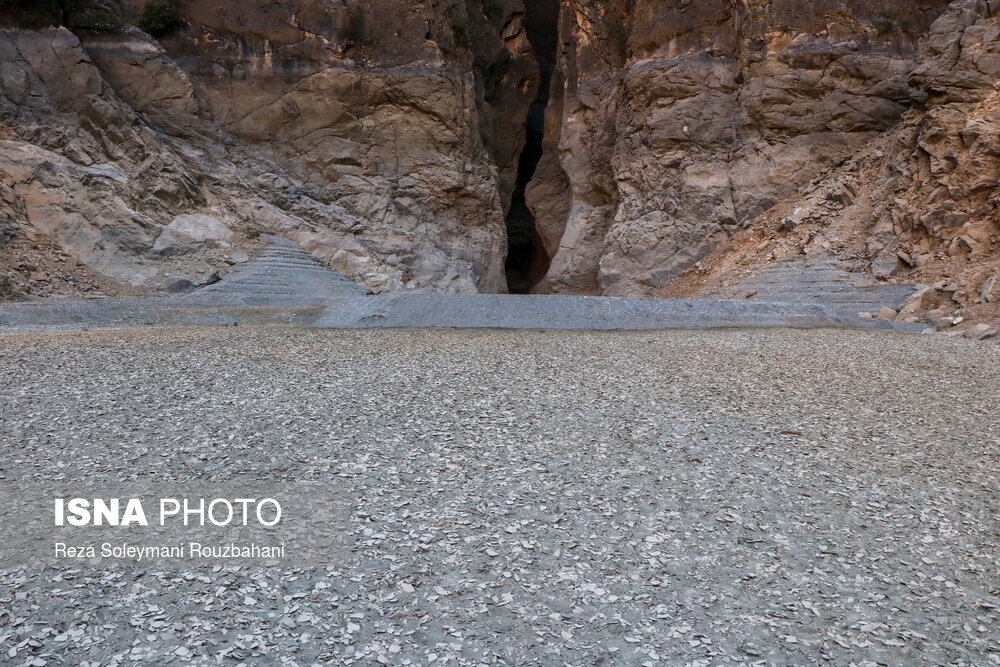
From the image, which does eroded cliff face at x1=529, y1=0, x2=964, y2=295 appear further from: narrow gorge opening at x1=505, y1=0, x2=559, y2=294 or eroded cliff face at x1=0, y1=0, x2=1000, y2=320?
narrow gorge opening at x1=505, y1=0, x2=559, y2=294

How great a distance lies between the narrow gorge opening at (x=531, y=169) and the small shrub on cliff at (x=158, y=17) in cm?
1637

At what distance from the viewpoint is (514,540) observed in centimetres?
303

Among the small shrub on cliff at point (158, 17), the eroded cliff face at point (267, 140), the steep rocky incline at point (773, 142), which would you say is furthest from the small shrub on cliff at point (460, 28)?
the small shrub on cliff at point (158, 17)

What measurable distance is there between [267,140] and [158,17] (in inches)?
186

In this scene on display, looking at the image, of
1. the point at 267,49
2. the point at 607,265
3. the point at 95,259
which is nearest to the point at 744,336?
the point at 607,265

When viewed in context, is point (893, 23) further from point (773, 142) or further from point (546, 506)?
point (546, 506)

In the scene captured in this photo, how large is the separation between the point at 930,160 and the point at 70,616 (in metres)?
17.7

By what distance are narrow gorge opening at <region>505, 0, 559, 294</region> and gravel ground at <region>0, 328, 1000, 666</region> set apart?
2635 cm

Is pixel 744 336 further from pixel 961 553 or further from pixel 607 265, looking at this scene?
pixel 607 265

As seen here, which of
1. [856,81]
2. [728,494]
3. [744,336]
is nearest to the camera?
[728,494]

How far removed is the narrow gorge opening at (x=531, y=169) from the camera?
108ft

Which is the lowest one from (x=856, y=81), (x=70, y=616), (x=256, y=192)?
(x=70, y=616)

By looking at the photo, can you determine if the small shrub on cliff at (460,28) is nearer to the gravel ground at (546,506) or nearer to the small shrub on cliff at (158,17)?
the small shrub on cliff at (158,17)

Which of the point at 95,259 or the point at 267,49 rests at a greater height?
the point at 267,49
